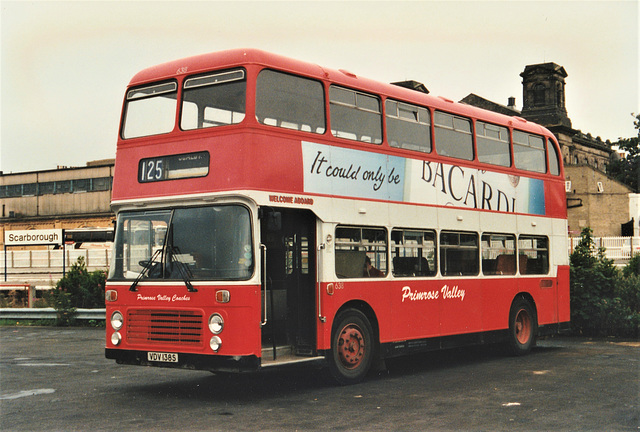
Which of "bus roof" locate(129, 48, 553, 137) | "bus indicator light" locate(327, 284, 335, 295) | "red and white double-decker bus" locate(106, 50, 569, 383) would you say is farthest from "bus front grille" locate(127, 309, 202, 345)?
"bus roof" locate(129, 48, 553, 137)

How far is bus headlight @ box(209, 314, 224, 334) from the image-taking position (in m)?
10.4

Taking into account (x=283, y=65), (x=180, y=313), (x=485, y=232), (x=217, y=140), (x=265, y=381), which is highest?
(x=283, y=65)

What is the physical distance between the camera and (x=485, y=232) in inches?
612

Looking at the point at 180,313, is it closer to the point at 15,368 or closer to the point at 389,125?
the point at 389,125

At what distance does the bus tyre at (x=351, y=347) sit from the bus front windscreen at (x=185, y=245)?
7.13 ft

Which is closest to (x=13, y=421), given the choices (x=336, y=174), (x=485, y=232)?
(x=336, y=174)

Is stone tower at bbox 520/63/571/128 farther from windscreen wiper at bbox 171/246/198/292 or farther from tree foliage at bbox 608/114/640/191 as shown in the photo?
windscreen wiper at bbox 171/246/198/292

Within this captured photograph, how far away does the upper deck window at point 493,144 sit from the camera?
15578 millimetres

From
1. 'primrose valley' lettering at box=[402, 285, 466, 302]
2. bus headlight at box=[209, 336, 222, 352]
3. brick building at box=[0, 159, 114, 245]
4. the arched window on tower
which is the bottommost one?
bus headlight at box=[209, 336, 222, 352]

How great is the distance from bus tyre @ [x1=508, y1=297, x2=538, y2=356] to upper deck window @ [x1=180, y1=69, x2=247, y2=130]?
807cm

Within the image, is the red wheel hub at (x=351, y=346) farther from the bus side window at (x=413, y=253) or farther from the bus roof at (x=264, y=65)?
the bus roof at (x=264, y=65)

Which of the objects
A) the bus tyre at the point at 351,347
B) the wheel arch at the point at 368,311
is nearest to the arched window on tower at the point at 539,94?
the wheel arch at the point at 368,311

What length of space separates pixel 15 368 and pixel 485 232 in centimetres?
916

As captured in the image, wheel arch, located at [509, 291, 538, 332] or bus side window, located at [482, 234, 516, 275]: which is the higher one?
bus side window, located at [482, 234, 516, 275]
